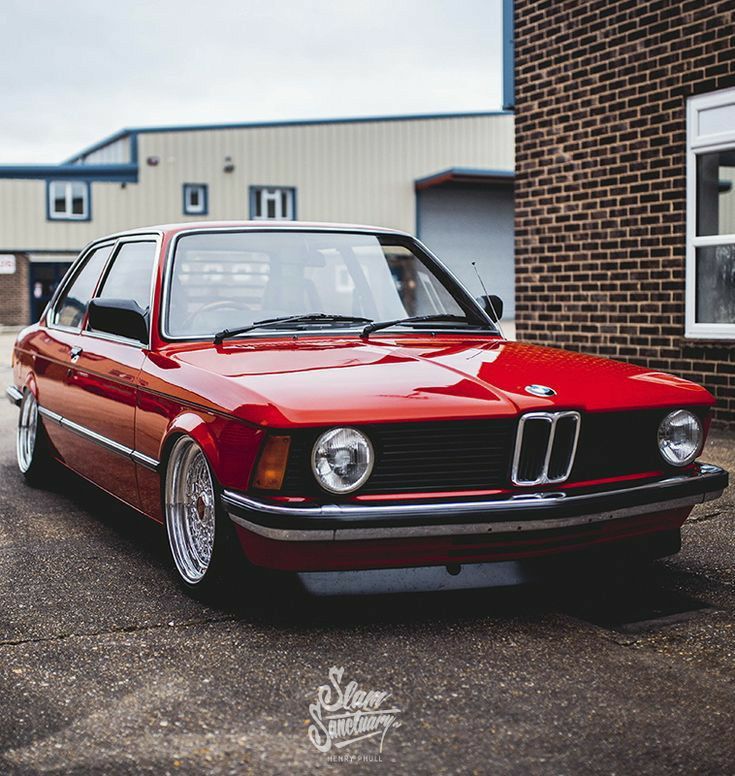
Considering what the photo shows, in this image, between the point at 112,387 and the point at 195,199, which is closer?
the point at 112,387

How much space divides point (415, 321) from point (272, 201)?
33617 mm

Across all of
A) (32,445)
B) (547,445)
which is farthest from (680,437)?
(32,445)

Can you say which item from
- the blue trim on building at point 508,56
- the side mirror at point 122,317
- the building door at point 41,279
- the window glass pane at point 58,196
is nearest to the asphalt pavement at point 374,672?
the side mirror at point 122,317

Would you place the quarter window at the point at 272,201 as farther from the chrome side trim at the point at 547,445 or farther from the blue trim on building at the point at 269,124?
the chrome side trim at the point at 547,445

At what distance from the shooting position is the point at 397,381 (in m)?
3.79

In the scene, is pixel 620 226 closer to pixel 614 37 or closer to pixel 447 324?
pixel 614 37

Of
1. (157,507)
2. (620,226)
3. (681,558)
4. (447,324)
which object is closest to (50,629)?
(157,507)

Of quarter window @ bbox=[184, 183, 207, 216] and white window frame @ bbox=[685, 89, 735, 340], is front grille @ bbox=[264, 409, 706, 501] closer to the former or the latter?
white window frame @ bbox=[685, 89, 735, 340]

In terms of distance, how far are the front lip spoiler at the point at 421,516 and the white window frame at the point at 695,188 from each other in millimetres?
4952

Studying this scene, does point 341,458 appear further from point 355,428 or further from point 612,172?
point 612,172

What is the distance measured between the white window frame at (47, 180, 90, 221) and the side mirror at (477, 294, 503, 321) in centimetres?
3259

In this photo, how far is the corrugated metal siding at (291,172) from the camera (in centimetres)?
3619

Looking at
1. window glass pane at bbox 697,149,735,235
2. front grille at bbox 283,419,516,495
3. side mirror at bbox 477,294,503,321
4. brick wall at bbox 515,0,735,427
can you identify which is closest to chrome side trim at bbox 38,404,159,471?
front grille at bbox 283,419,516,495

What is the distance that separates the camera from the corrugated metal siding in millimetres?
36188
